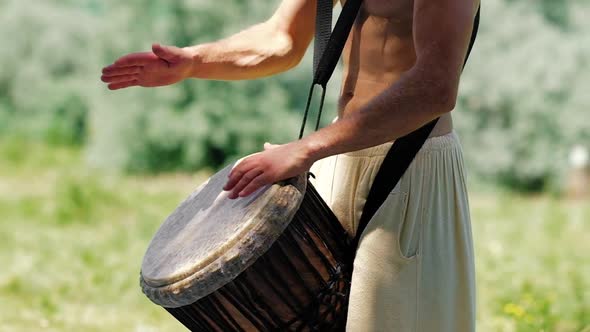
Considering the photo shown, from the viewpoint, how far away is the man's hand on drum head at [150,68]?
6.87 feet

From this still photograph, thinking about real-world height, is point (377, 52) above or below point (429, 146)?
above

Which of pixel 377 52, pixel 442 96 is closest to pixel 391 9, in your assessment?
pixel 377 52

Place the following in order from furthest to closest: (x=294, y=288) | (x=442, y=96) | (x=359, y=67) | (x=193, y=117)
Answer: (x=193, y=117)
(x=359, y=67)
(x=294, y=288)
(x=442, y=96)

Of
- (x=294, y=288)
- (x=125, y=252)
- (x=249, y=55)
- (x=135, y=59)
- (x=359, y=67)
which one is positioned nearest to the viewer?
(x=294, y=288)

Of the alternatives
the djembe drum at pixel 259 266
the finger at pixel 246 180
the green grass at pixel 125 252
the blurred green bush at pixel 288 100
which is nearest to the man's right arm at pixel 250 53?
the djembe drum at pixel 259 266

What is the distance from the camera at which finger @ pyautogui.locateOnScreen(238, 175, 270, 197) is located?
1.77 m

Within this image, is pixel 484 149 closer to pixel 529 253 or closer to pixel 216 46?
pixel 529 253

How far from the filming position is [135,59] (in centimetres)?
209

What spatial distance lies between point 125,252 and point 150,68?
2956 millimetres

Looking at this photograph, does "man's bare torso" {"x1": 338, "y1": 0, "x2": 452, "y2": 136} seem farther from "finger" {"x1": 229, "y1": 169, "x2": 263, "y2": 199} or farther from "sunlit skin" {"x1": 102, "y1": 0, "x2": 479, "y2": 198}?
"finger" {"x1": 229, "y1": 169, "x2": 263, "y2": 199}

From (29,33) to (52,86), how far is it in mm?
487

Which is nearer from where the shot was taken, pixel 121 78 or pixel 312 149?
pixel 312 149

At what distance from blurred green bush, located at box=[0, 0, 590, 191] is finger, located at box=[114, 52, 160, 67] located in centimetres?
460

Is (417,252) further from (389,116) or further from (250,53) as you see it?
(250,53)
